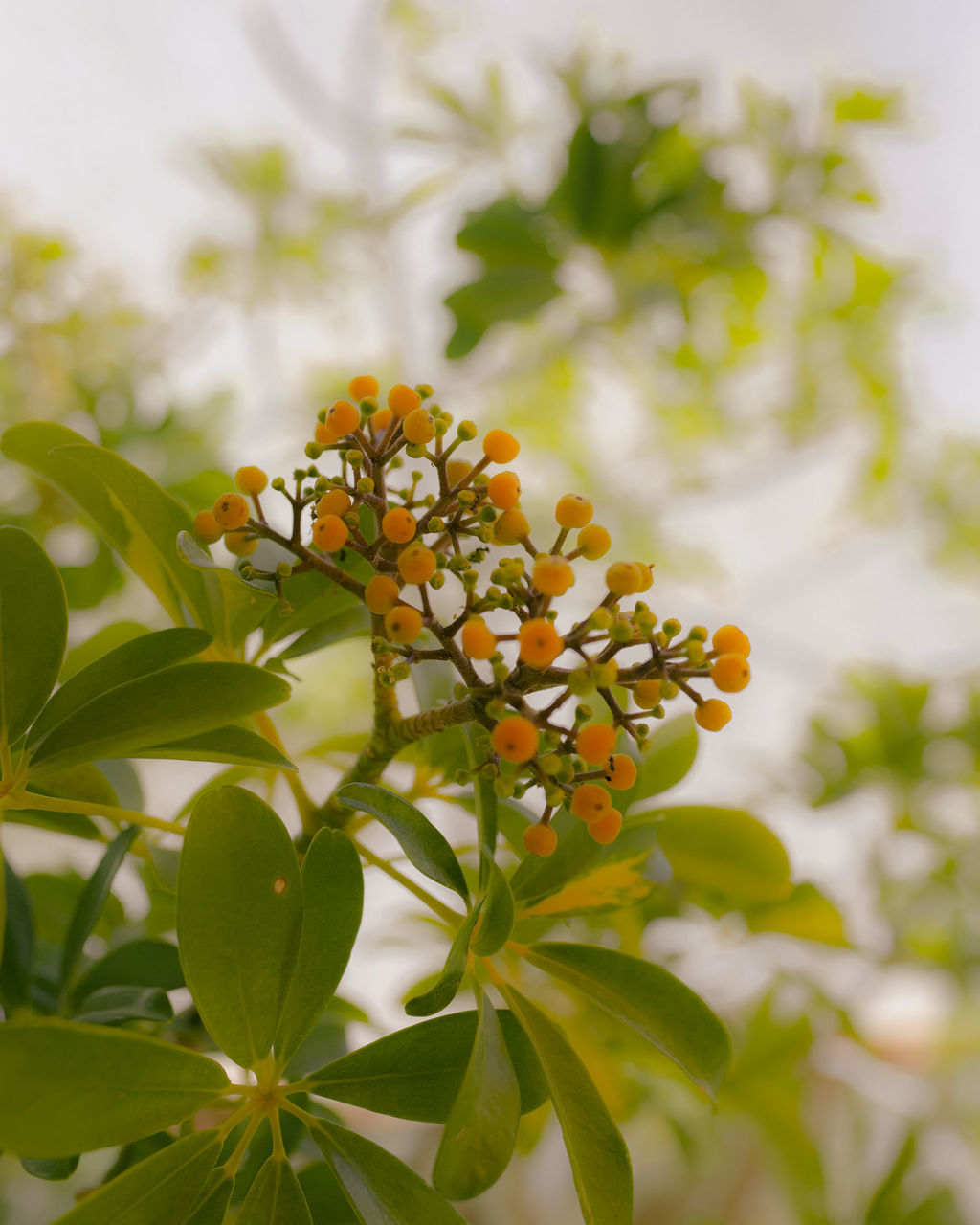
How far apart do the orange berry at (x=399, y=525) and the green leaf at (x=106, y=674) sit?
8 centimetres

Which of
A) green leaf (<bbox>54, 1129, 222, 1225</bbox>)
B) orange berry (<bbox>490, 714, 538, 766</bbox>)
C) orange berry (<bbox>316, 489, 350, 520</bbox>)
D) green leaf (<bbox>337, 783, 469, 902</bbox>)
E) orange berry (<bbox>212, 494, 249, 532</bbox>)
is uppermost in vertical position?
orange berry (<bbox>316, 489, 350, 520</bbox>)

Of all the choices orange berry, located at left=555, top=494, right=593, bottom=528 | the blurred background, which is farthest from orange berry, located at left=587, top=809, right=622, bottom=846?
the blurred background

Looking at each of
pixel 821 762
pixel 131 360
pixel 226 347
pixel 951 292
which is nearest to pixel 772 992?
pixel 821 762

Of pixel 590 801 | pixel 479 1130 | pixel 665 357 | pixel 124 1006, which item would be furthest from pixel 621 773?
pixel 665 357

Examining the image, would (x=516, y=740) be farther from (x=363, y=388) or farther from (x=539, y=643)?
(x=363, y=388)

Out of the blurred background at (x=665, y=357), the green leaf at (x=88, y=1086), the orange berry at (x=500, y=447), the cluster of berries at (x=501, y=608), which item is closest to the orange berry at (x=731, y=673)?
the cluster of berries at (x=501, y=608)

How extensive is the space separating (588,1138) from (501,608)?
193 millimetres

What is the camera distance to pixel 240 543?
1.08ft

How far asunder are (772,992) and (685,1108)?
0.32 m

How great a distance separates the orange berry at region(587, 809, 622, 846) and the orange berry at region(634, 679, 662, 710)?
0.04 meters

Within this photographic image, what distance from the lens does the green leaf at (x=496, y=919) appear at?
0.98 ft

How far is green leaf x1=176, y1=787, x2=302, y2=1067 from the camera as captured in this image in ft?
0.92

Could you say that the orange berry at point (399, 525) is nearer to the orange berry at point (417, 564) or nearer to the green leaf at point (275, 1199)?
the orange berry at point (417, 564)

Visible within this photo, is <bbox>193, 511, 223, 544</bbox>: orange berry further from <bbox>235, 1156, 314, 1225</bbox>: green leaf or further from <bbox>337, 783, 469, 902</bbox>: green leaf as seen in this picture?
<bbox>235, 1156, 314, 1225</bbox>: green leaf
